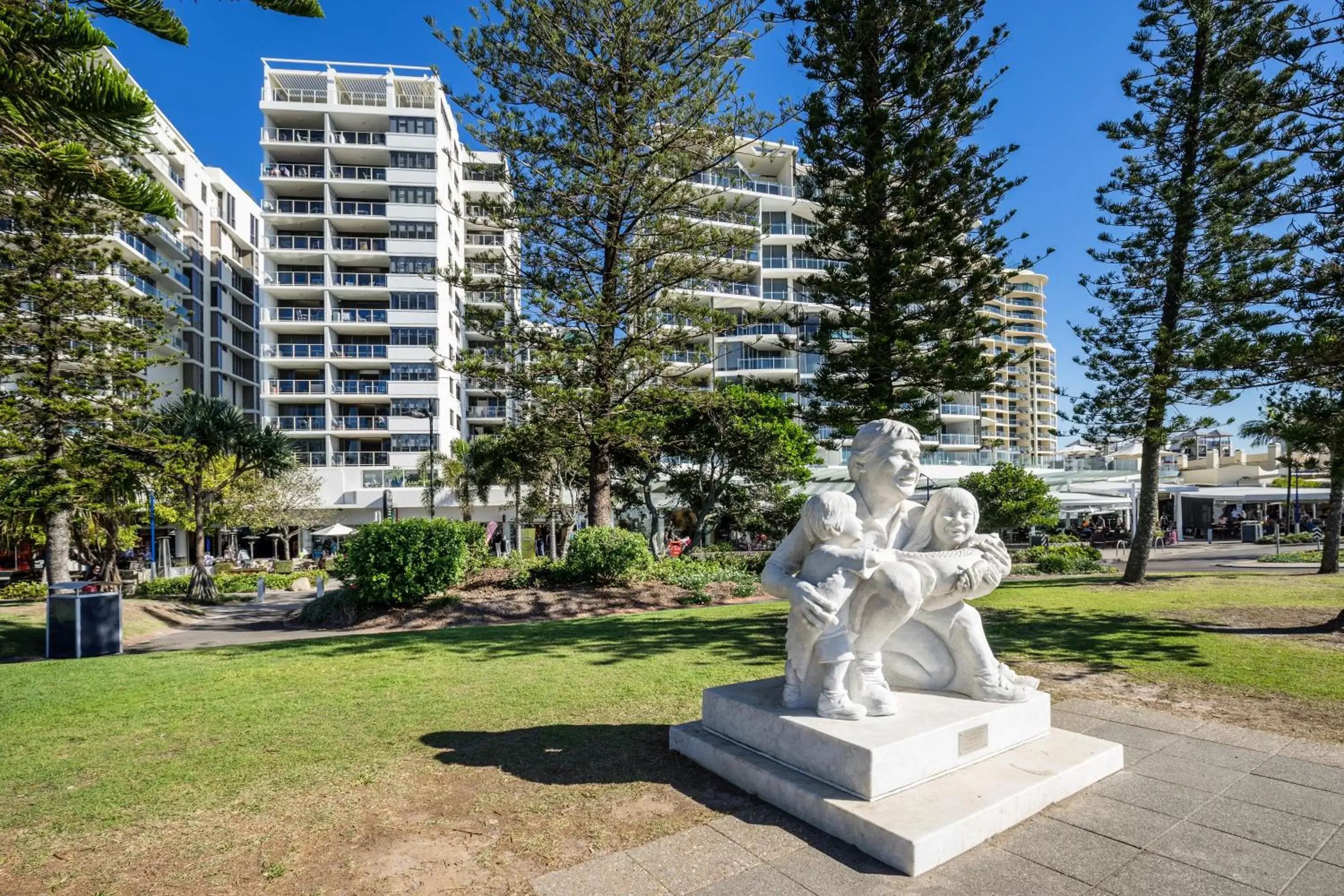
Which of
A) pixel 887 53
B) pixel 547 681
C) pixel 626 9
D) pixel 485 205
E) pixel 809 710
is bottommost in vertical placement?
pixel 547 681

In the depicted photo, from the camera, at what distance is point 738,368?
40.2 metres

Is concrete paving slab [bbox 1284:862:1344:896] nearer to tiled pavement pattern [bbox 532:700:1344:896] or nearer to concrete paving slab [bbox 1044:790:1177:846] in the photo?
tiled pavement pattern [bbox 532:700:1344:896]

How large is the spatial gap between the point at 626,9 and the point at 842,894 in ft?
48.5

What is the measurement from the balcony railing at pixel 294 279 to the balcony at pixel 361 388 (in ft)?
19.6

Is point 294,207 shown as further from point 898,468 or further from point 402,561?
point 898,468

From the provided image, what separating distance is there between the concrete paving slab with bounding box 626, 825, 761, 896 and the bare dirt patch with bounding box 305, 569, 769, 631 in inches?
347

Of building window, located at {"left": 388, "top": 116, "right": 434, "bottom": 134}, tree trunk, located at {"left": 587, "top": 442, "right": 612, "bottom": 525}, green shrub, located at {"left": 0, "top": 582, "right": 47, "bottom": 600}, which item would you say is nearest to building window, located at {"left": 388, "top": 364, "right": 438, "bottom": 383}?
building window, located at {"left": 388, "top": 116, "right": 434, "bottom": 134}

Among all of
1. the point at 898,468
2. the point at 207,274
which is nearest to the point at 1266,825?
the point at 898,468

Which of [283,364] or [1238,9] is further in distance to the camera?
[283,364]

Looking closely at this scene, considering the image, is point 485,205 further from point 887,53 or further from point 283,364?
point 283,364

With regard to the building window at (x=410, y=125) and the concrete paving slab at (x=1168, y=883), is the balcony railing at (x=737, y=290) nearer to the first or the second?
the building window at (x=410, y=125)

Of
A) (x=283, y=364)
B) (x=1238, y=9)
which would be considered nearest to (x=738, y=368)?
(x=283, y=364)

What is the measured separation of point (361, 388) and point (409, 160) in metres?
13.9

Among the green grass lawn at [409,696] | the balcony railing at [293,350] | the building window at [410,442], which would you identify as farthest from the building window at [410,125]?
the green grass lawn at [409,696]
